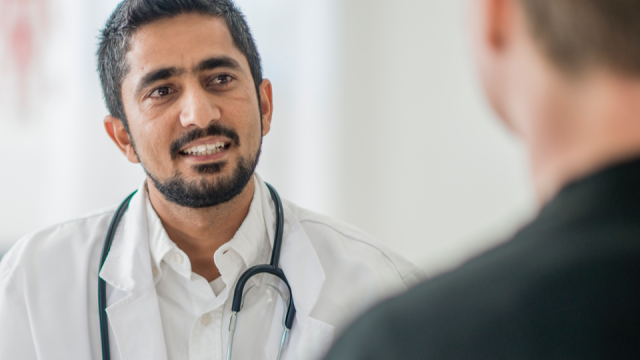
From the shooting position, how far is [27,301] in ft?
3.80

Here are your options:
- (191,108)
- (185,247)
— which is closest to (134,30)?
(191,108)

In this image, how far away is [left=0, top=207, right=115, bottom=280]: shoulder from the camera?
1.21m

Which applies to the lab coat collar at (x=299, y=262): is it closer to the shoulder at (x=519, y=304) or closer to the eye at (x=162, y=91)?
the eye at (x=162, y=91)

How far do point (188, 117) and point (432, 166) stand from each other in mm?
1135

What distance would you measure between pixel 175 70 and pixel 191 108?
10 cm

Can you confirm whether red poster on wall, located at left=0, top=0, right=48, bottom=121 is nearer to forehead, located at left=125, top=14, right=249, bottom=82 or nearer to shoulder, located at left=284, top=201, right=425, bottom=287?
forehead, located at left=125, top=14, right=249, bottom=82

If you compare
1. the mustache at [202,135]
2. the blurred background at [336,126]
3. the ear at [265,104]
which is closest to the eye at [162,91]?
the mustache at [202,135]

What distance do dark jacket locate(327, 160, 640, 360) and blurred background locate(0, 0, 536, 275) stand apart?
1.57 meters

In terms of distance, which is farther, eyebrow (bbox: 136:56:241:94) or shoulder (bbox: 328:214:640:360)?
eyebrow (bbox: 136:56:241:94)

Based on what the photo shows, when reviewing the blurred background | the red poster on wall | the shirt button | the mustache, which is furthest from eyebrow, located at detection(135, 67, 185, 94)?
the red poster on wall

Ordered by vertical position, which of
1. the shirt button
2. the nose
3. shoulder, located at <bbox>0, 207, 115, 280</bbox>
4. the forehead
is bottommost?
the shirt button

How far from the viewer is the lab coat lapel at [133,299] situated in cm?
110

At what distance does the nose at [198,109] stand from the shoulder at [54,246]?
34 cm

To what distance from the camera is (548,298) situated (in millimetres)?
317
